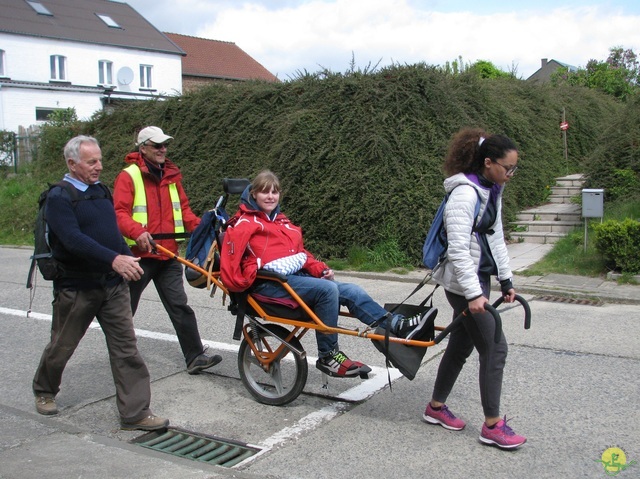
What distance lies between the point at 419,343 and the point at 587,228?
7863mm

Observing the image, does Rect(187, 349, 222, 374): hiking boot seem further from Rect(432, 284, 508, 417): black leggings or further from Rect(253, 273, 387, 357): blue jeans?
Rect(432, 284, 508, 417): black leggings

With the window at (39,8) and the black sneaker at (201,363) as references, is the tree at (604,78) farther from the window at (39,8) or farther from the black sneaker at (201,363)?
the window at (39,8)

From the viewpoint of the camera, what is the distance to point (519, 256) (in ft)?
39.1

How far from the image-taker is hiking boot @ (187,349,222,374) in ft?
20.0

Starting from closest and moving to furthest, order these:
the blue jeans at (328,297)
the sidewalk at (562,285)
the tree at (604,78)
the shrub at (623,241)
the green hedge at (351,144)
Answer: the blue jeans at (328,297), the sidewalk at (562,285), the shrub at (623,241), the green hedge at (351,144), the tree at (604,78)

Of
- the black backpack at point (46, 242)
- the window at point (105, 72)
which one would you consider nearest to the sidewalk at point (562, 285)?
the black backpack at point (46, 242)

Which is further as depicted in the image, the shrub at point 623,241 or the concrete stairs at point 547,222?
the concrete stairs at point 547,222

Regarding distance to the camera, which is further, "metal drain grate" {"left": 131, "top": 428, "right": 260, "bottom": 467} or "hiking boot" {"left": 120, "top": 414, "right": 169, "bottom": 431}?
"hiking boot" {"left": 120, "top": 414, "right": 169, "bottom": 431}

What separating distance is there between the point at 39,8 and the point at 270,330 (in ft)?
137

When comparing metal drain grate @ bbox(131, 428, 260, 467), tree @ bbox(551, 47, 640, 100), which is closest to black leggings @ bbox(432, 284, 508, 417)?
metal drain grate @ bbox(131, 428, 260, 467)

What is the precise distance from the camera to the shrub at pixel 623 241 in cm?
962

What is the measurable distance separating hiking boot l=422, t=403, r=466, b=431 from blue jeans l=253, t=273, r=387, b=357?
0.74 m

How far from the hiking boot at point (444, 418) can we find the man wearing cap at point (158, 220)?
84.2 inches

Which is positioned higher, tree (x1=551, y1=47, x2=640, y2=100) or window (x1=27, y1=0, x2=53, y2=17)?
window (x1=27, y1=0, x2=53, y2=17)
